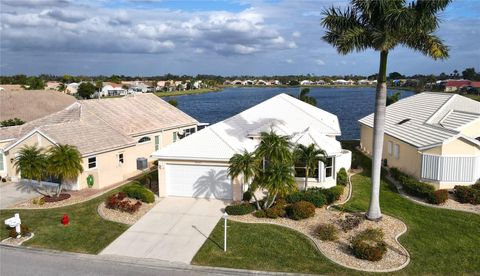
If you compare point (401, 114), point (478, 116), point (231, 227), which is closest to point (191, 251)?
point (231, 227)

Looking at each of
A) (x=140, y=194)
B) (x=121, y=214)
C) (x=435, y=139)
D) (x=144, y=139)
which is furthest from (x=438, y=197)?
(x=144, y=139)

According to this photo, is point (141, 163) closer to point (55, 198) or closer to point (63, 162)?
point (63, 162)

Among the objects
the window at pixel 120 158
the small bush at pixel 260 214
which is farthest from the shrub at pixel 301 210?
the window at pixel 120 158

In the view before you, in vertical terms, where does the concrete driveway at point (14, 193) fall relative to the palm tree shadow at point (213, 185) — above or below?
below

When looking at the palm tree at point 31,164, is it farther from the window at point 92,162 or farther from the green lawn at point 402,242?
the green lawn at point 402,242

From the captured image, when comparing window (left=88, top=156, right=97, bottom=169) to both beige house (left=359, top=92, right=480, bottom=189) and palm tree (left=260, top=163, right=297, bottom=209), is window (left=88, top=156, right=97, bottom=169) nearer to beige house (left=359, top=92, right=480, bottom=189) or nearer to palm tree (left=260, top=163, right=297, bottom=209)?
palm tree (left=260, top=163, right=297, bottom=209)

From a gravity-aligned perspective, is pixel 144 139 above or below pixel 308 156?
below
